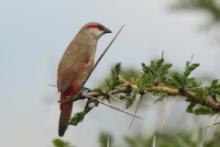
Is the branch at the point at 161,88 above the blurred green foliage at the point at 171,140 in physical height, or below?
above

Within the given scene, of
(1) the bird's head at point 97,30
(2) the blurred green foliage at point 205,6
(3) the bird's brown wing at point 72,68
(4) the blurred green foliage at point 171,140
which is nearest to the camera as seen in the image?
(4) the blurred green foliage at point 171,140

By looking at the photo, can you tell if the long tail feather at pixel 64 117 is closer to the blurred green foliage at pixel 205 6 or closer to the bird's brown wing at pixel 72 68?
the bird's brown wing at pixel 72 68

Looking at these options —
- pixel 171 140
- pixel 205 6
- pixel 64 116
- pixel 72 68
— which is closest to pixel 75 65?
pixel 72 68

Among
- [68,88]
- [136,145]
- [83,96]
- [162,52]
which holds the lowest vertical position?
[136,145]

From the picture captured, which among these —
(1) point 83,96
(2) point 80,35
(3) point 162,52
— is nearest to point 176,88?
(3) point 162,52

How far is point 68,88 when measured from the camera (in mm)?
3078

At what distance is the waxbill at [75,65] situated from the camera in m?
2.97

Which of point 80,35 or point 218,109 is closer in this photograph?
point 218,109

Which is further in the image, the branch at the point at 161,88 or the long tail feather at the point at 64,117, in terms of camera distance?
the long tail feather at the point at 64,117

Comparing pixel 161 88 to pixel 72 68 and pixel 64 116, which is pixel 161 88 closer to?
pixel 64 116

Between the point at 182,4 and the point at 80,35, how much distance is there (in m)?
1.60

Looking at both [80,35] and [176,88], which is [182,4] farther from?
[176,88]

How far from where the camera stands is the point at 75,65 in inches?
127

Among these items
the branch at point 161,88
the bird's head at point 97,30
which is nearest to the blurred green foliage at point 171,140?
the branch at point 161,88
